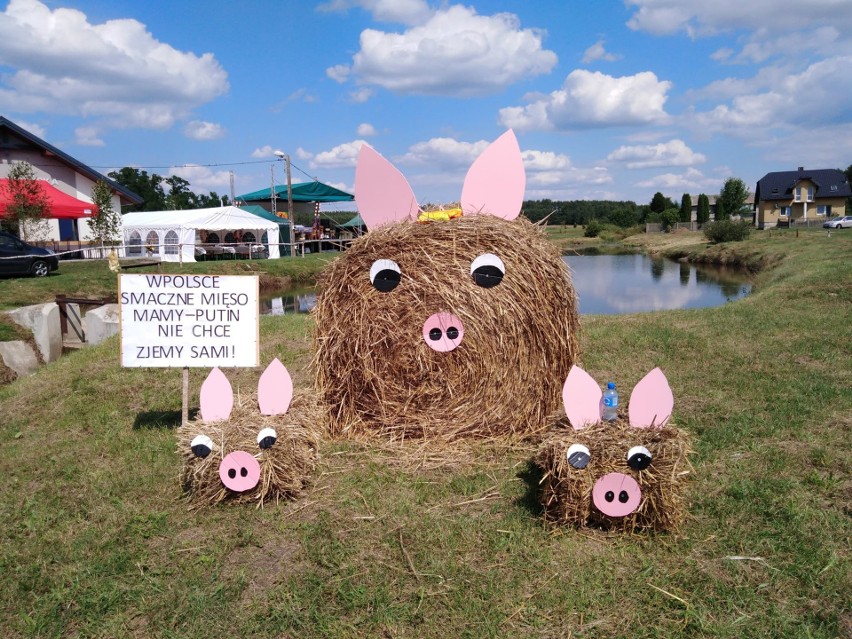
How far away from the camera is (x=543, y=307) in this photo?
4949 millimetres

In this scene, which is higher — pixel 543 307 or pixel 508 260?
pixel 508 260

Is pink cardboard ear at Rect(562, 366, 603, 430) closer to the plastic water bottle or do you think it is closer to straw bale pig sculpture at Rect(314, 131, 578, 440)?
the plastic water bottle

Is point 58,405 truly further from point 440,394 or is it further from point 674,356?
point 674,356

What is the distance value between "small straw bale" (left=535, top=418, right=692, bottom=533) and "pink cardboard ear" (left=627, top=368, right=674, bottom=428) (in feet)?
0.29

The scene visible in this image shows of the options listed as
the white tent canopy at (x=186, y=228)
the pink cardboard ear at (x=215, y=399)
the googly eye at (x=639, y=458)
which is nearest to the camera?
the googly eye at (x=639, y=458)

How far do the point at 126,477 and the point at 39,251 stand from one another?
16435 mm

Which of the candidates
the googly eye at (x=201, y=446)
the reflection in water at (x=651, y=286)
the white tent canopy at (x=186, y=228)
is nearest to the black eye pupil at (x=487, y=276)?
the googly eye at (x=201, y=446)

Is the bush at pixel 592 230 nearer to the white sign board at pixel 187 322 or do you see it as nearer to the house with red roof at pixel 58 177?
the house with red roof at pixel 58 177

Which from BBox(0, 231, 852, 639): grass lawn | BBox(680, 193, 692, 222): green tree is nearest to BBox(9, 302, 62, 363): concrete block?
BBox(0, 231, 852, 639): grass lawn

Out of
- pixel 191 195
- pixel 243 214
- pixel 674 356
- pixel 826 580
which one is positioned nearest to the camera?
pixel 826 580

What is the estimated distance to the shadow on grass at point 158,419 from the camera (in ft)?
18.5

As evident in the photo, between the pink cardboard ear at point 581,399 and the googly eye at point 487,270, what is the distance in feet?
4.73

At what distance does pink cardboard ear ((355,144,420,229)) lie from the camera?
515cm

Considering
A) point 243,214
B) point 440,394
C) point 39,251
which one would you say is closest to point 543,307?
point 440,394
